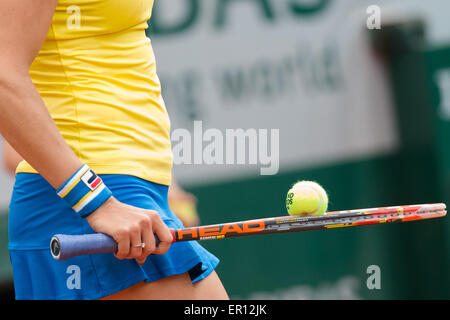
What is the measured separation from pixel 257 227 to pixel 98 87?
57 centimetres

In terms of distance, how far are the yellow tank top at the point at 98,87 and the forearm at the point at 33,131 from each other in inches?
5.2

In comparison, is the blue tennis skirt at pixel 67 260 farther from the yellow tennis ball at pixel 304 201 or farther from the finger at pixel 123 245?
the yellow tennis ball at pixel 304 201

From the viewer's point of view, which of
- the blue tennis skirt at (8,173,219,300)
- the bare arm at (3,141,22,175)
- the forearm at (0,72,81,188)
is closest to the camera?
the forearm at (0,72,81,188)

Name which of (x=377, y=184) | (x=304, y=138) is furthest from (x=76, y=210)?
(x=377, y=184)

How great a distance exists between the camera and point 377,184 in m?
6.08

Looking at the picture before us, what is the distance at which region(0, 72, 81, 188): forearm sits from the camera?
5.98 feet

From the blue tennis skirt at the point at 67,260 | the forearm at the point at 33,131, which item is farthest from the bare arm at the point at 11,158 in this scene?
the forearm at the point at 33,131

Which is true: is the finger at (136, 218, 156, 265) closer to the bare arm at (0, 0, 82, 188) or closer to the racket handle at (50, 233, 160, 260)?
the racket handle at (50, 233, 160, 260)

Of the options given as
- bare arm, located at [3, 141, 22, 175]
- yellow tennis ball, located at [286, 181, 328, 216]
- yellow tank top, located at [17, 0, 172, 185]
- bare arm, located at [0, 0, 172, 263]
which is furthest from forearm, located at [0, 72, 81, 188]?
bare arm, located at [3, 141, 22, 175]

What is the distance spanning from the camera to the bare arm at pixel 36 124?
5.98 ft

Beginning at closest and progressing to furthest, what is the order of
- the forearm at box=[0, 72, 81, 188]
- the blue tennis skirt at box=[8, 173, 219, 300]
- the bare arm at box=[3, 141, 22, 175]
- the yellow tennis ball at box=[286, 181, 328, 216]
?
the forearm at box=[0, 72, 81, 188], the blue tennis skirt at box=[8, 173, 219, 300], the yellow tennis ball at box=[286, 181, 328, 216], the bare arm at box=[3, 141, 22, 175]

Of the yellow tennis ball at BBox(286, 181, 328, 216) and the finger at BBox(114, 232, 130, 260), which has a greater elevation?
the yellow tennis ball at BBox(286, 181, 328, 216)

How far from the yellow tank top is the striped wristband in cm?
10
